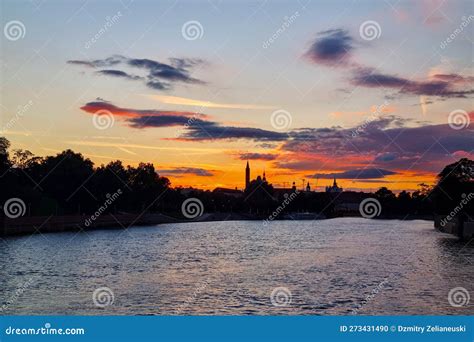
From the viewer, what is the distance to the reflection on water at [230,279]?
30.3m

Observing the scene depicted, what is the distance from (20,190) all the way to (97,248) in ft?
70.8

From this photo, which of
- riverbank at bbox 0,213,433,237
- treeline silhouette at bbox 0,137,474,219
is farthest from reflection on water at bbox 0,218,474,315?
treeline silhouette at bbox 0,137,474,219

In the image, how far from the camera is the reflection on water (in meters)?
30.3

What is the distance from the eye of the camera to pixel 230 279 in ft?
133

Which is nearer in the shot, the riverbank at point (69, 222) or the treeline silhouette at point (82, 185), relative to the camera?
the riverbank at point (69, 222)

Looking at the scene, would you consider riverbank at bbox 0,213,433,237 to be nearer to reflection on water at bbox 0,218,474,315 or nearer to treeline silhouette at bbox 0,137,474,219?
treeline silhouette at bbox 0,137,474,219

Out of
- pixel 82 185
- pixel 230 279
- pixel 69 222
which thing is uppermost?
pixel 82 185

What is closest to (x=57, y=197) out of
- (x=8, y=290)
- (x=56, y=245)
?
(x=56, y=245)

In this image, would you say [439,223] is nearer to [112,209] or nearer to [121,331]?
[112,209]

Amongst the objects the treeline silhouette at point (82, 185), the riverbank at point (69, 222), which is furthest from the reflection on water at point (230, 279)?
the treeline silhouette at point (82, 185)

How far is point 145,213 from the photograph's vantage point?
160250mm

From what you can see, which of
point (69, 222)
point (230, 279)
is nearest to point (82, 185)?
point (69, 222)

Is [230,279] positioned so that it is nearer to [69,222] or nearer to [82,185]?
[69,222]

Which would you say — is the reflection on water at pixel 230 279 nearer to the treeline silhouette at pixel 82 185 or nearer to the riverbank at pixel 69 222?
the riverbank at pixel 69 222
